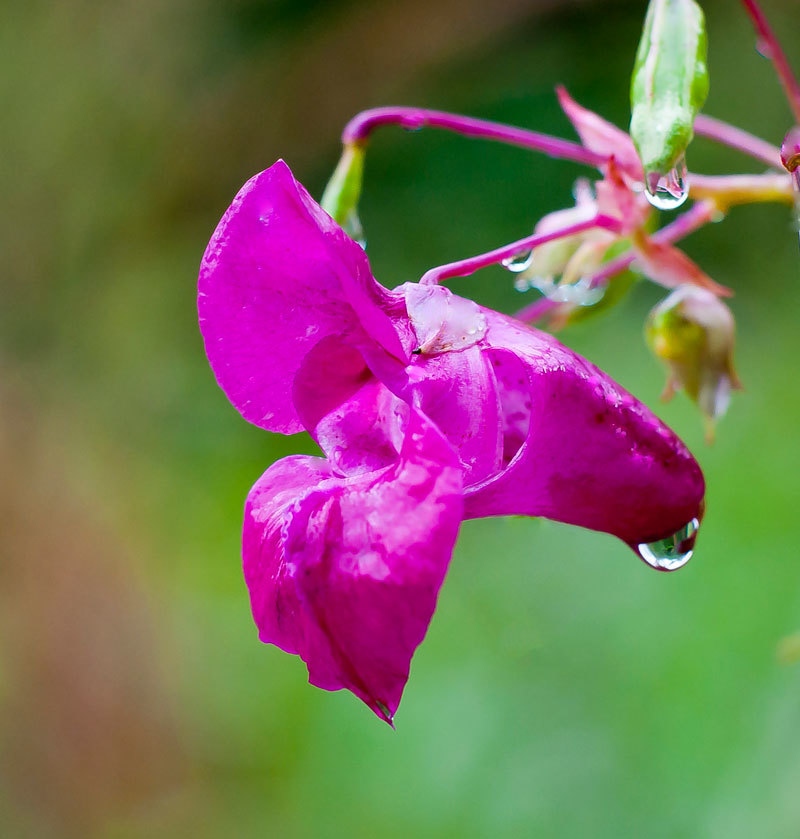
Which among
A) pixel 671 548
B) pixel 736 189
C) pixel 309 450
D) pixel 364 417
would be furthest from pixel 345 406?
pixel 309 450

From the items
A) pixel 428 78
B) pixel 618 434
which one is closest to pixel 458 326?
pixel 618 434

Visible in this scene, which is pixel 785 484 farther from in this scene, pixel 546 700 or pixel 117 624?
pixel 117 624

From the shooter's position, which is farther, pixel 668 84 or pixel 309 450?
pixel 309 450

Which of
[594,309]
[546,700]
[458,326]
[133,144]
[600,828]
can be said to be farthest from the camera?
[133,144]

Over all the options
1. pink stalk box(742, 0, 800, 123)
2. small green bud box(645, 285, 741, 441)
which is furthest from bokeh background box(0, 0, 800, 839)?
pink stalk box(742, 0, 800, 123)

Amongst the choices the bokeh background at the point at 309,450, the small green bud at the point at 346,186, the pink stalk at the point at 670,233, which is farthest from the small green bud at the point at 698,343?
the bokeh background at the point at 309,450

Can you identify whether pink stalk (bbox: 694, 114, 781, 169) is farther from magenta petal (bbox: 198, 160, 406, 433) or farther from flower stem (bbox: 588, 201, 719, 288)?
magenta petal (bbox: 198, 160, 406, 433)

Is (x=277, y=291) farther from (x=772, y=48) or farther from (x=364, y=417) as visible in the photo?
(x=772, y=48)
